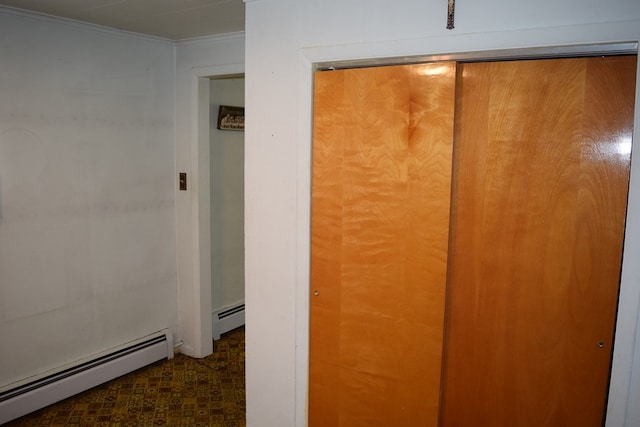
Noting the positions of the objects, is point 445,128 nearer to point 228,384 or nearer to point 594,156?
point 594,156

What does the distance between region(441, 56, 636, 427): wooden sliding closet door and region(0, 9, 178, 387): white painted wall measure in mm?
2472

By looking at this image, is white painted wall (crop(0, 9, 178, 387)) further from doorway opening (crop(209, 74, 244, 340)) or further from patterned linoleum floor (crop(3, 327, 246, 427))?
doorway opening (crop(209, 74, 244, 340))

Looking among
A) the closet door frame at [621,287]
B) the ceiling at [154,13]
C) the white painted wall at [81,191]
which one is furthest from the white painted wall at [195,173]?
the closet door frame at [621,287]

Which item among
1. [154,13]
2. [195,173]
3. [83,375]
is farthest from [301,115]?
[83,375]

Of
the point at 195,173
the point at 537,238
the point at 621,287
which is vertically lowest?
the point at 621,287

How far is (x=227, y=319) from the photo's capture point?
4289 mm

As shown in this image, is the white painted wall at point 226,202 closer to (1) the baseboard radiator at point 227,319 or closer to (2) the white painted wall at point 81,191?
(1) the baseboard radiator at point 227,319

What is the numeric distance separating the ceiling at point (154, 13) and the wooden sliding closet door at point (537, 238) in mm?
1555

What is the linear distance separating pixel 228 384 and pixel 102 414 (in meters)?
0.86

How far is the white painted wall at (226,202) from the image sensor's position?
4051 mm

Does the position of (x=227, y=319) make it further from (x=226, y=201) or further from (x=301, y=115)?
(x=301, y=115)

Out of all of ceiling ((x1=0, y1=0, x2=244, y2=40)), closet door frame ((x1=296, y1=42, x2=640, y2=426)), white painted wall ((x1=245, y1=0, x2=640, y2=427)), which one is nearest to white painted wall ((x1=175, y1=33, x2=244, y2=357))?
ceiling ((x1=0, y1=0, x2=244, y2=40))

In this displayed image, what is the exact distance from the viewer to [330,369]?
2.25m

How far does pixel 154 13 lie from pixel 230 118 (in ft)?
4.37
